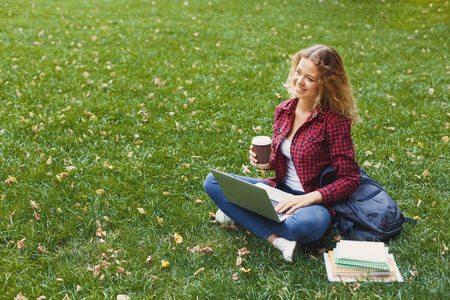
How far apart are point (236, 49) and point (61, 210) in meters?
4.91

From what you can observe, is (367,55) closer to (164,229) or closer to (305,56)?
(305,56)

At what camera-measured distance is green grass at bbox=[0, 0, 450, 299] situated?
2785 mm

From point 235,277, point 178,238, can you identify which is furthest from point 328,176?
point 178,238

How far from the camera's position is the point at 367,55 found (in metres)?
7.28

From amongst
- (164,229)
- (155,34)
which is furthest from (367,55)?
(164,229)

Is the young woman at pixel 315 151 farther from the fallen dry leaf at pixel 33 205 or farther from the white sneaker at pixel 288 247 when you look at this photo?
the fallen dry leaf at pixel 33 205

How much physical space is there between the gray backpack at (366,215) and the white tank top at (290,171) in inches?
8.2

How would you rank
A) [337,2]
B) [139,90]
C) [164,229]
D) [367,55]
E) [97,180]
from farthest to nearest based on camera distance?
[337,2] → [367,55] → [139,90] → [97,180] → [164,229]

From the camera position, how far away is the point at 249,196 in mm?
2746

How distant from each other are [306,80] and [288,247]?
1.08 metres

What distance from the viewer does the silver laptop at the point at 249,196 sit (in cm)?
262

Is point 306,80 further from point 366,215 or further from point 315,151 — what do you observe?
point 366,215

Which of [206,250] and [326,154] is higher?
[326,154]

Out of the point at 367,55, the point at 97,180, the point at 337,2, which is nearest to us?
the point at 97,180
